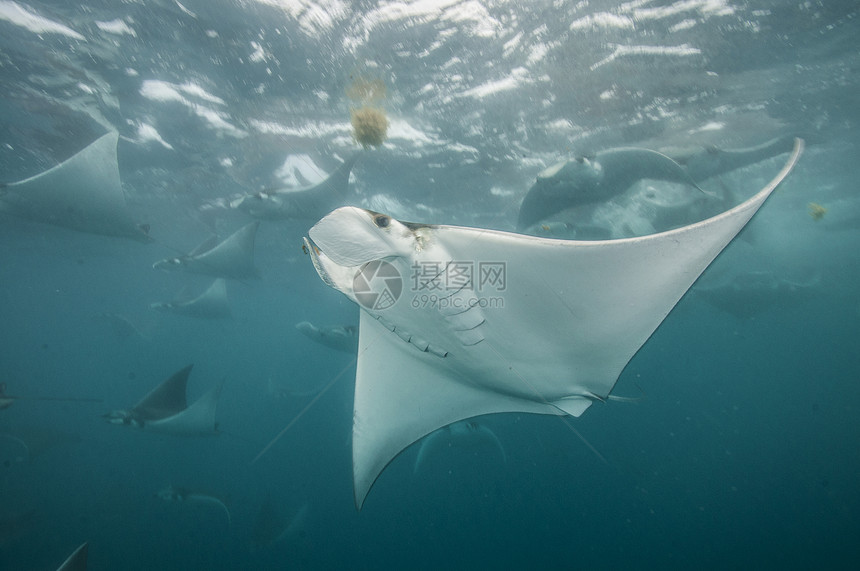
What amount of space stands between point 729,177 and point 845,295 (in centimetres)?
3532

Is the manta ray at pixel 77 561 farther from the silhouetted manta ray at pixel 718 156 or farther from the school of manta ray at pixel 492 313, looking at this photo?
the silhouetted manta ray at pixel 718 156

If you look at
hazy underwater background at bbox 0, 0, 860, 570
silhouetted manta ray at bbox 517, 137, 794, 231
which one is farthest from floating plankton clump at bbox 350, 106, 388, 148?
silhouetted manta ray at bbox 517, 137, 794, 231

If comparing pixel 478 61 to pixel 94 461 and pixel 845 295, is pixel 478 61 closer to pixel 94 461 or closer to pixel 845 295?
pixel 94 461

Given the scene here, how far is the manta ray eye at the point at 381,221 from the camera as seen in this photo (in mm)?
1836

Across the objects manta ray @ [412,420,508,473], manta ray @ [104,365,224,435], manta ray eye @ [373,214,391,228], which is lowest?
manta ray @ [412,420,508,473]

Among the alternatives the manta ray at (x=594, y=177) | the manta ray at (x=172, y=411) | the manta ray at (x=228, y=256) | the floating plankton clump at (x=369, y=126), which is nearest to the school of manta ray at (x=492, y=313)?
the manta ray at (x=594, y=177)

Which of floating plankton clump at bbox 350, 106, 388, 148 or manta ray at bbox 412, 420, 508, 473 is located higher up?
floating plankton clump at bbox 350, 106, 388, 148

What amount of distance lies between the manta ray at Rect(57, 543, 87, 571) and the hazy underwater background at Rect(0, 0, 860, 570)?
110 inches

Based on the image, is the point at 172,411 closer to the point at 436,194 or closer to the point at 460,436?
the point at 460,436

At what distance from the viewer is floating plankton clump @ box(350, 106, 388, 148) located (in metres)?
8.04

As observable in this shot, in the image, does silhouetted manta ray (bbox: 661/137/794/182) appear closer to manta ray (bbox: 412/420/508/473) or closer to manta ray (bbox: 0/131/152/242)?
manta ray (bbox: 412/420/508/473)

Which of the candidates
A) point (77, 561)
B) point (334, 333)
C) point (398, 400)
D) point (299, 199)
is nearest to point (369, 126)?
point (299, 199)

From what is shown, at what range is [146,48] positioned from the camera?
6180 millimetres

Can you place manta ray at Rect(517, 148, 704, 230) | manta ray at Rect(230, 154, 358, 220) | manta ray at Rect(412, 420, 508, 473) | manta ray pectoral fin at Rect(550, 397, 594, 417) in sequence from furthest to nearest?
1. manta ray at Rect(412, 420, 508, 473)
2. manta ray at Rect(230, 154, 358, 220)
3. manta ray at Rect(517, 148, 704, 230)
4. manta ray pectoral fin at Rect(550, 397, 594, 417)
